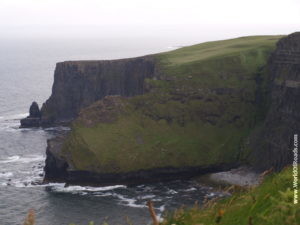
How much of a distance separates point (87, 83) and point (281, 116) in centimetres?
7633

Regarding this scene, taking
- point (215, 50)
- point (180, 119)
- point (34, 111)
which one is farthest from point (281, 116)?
point (34, 111)

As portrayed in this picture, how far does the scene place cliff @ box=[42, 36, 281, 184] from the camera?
96.3 meters

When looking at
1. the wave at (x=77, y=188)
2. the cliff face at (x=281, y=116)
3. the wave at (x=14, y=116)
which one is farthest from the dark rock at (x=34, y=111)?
the cliff face at (x=281, y=116)

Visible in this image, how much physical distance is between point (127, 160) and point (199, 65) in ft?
122

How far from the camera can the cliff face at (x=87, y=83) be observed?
14825 centimetres

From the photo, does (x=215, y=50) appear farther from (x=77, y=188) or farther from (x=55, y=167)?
(x=77, y=188)

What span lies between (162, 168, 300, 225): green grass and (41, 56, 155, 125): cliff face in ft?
442

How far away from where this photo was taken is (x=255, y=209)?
7590 mm

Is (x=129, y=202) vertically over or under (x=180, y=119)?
under

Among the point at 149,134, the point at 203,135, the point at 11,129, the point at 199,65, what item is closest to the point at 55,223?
the point at 149,134

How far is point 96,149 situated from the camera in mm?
99375

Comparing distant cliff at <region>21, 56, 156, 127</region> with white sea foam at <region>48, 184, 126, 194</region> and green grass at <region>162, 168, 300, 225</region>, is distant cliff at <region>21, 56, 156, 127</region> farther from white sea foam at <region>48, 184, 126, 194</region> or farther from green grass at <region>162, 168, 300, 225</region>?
green grass at <region>162, 168, 300, 225</region>

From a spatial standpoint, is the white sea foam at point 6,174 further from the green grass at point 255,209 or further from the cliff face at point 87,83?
the green grass at point 255,209

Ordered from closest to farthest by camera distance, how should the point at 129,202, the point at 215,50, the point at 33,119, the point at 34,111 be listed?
the point at 129,202
the point at 215,50
the point at 33,119
the point at 34,111
